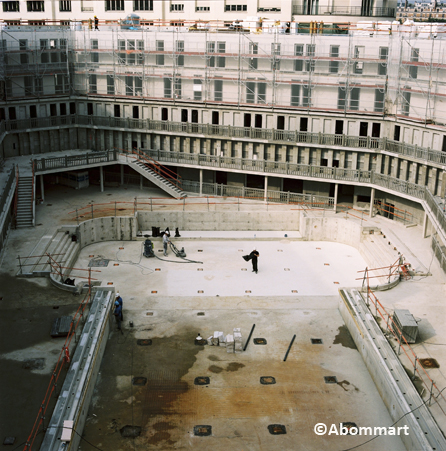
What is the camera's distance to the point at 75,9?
212 ft

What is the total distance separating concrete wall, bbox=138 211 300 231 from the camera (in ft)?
144

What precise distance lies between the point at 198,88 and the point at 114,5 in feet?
67.1

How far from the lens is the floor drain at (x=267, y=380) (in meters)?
25.2

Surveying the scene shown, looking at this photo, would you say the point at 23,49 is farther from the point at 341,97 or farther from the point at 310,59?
the point at 341,97

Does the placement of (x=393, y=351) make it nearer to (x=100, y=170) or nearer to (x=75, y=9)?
(x=100, y=170)

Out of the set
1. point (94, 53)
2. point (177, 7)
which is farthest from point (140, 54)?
point (177, 7)

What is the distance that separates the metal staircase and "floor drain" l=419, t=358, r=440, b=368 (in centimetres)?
2539

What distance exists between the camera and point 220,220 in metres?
44.3

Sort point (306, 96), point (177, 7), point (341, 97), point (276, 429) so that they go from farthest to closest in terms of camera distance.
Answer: point (177, 7) < point (306, 96) < point (341, 97) < point (276, 429)

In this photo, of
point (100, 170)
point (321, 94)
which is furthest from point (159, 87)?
point (321, 94)

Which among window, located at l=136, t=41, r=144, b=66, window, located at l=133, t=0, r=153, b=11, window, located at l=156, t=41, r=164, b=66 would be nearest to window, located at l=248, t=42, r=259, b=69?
window, located at l=156, t=41, r=164, b=66

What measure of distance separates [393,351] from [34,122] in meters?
33.4

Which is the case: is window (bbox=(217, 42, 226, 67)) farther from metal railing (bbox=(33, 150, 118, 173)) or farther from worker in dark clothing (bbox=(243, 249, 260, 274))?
worker in dark clothing (bbox=(243, 249, 260, 274))

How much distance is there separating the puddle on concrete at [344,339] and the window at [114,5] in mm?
→ 44955
